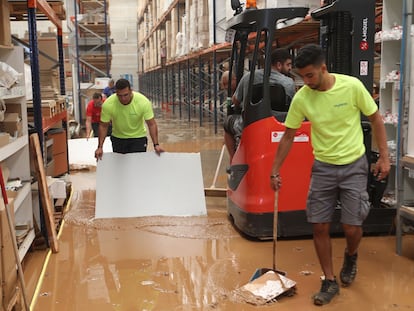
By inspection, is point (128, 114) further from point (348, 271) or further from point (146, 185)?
point (348, 271)

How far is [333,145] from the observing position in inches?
164

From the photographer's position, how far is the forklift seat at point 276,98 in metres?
5.66

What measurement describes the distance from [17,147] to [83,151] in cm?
693

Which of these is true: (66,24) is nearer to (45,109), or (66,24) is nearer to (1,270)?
(45,109)

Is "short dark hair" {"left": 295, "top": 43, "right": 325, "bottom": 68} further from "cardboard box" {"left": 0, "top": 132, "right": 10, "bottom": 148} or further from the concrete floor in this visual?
"cardboard box" {"left": 0, "top": 132, "right": 10, "bottom": 148}

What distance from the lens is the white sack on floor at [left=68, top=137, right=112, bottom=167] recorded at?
1120 centimetres

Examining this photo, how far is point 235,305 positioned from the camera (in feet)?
13.9

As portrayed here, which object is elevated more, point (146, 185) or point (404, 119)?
point (404, 119)

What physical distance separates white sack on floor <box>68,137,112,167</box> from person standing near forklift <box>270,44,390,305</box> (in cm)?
737

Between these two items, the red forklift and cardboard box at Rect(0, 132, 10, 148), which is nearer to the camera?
cardboard box at Rect(0, 132, 10, 148)

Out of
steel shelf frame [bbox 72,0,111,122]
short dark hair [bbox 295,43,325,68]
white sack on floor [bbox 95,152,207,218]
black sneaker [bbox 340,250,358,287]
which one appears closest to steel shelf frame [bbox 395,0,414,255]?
black sneaker [bbox 340,250,358,287]

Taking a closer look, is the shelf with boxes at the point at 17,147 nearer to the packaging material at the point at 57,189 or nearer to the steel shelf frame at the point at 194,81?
the packaging material at the point at 57,189

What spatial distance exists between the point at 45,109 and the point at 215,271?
3101 millimetres

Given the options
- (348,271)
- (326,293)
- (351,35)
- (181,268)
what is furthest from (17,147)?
(351,35)
